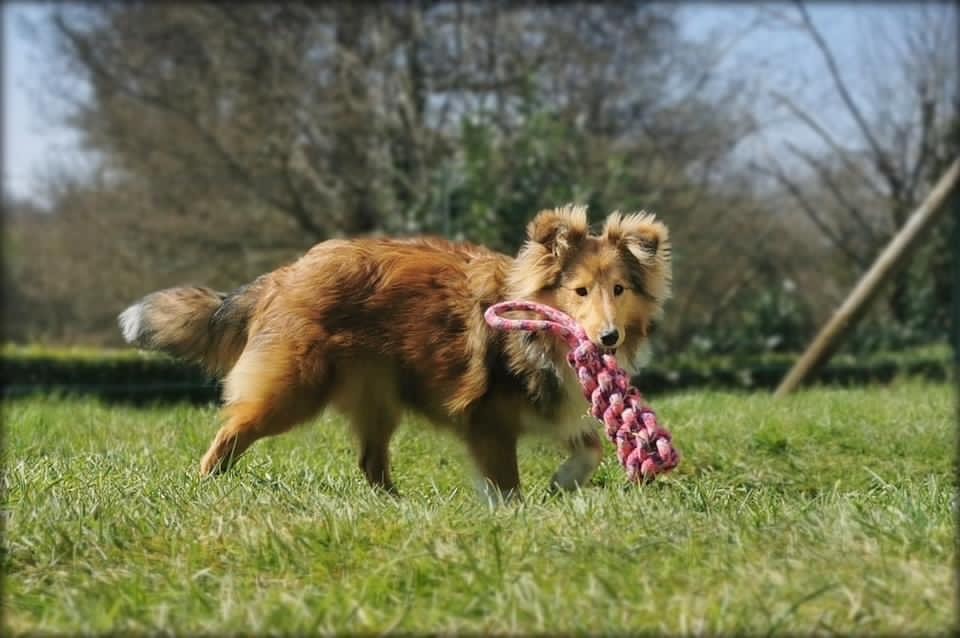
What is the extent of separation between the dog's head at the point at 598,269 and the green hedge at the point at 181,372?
6.51m

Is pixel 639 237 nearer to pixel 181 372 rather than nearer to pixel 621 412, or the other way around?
pixel 621 412

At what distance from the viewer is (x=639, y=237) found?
5.53 metres

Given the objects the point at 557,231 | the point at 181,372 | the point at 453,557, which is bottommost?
the point at 181,372

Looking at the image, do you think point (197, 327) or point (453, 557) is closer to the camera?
point (453, 557)

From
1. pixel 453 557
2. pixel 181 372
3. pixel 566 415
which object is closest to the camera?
pixel 453 557

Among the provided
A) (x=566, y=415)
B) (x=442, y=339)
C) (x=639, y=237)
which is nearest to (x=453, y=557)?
(x=566, y=415)

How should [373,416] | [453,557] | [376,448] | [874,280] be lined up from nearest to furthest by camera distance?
[453,557], [373,416], [376,448], [874,280]

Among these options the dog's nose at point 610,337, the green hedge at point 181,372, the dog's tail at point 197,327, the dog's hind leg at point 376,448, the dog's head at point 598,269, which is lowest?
the green hedge at point 181,372

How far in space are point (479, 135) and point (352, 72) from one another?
3094 mm

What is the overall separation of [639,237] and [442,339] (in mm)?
1113

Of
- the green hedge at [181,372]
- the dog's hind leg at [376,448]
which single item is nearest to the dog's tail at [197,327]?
the dog's hind leg at [376,448]

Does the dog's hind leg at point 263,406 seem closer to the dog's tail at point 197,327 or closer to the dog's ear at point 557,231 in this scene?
the dog's tail at point 197,327

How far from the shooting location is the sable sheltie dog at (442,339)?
534 cm

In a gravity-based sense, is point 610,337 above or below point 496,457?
above
